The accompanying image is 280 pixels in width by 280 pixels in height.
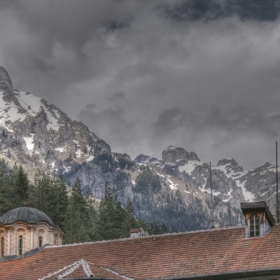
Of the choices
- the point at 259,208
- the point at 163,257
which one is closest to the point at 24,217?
the point at 163,257

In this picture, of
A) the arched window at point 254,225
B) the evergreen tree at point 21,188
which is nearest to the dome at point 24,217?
the arched window at point 254,225

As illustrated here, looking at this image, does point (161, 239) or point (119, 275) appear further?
point (161, 239)

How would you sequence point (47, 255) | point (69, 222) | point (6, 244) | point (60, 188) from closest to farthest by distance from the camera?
point (47, 255), point (6, 244), point (69, 222), point (60, 188)

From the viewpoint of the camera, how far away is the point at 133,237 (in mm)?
47125

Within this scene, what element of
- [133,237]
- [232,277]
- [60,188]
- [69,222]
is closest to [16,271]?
[133,237]

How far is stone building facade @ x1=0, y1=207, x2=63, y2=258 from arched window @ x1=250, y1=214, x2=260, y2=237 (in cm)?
1995

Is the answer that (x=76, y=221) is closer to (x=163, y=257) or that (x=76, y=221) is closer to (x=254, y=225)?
(x=163, y=257)

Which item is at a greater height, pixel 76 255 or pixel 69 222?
pixel 69 222

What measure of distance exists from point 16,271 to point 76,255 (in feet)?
13.4

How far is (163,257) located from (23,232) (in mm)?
17168

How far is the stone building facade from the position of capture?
55.2 meters

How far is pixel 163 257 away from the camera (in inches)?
1650

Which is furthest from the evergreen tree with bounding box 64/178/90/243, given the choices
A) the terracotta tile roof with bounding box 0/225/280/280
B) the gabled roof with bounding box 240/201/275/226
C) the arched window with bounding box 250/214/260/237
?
the arched window with bounding box 250/214/260/237

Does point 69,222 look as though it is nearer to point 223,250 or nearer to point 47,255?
point 47,255
